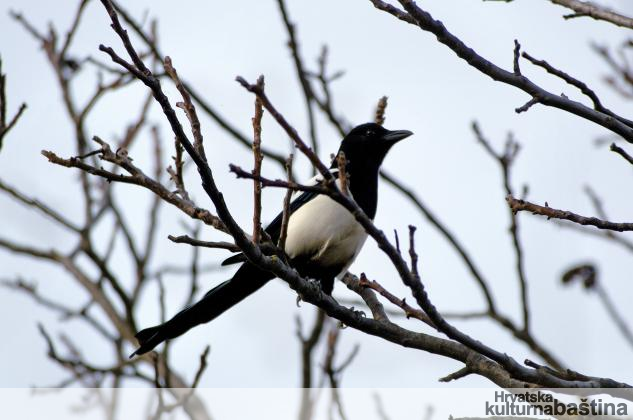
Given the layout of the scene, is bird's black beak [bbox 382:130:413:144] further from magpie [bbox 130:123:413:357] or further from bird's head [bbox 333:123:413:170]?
magpie [bbox 130:123:413:357]

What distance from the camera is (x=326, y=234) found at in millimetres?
4348

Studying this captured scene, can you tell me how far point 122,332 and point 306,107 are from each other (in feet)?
5.76

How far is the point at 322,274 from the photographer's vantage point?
453cm

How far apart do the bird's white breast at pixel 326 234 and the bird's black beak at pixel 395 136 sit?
32.8 inches

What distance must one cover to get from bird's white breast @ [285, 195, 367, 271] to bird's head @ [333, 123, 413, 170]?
0.60 metres

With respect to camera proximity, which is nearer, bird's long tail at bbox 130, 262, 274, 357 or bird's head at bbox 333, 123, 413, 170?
bird's long tail at bbox 130, 262, 274, 357

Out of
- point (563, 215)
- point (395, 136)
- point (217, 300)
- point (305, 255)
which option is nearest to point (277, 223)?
point (305, 255)

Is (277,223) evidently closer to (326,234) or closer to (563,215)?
(326,234)

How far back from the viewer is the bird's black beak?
514 centimetres

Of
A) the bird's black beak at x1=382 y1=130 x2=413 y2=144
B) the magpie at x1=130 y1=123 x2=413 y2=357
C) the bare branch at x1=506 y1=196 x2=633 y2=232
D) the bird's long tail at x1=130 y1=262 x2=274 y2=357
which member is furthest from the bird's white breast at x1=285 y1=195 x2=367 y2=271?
the bare branch at x1=506 y1=196 x2=633 y2=232

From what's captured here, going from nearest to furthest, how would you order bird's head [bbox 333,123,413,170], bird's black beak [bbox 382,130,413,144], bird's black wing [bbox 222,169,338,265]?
bird's black wing [bbox 222,169,338,265], bird's head [bbox 333,123,413,170], bird's black beak [bbox 382,130,413,144]

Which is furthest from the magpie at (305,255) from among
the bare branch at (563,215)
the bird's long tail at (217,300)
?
the bare branch at (563,215)

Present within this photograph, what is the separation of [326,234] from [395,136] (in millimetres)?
1077

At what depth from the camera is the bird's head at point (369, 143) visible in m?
5.00
